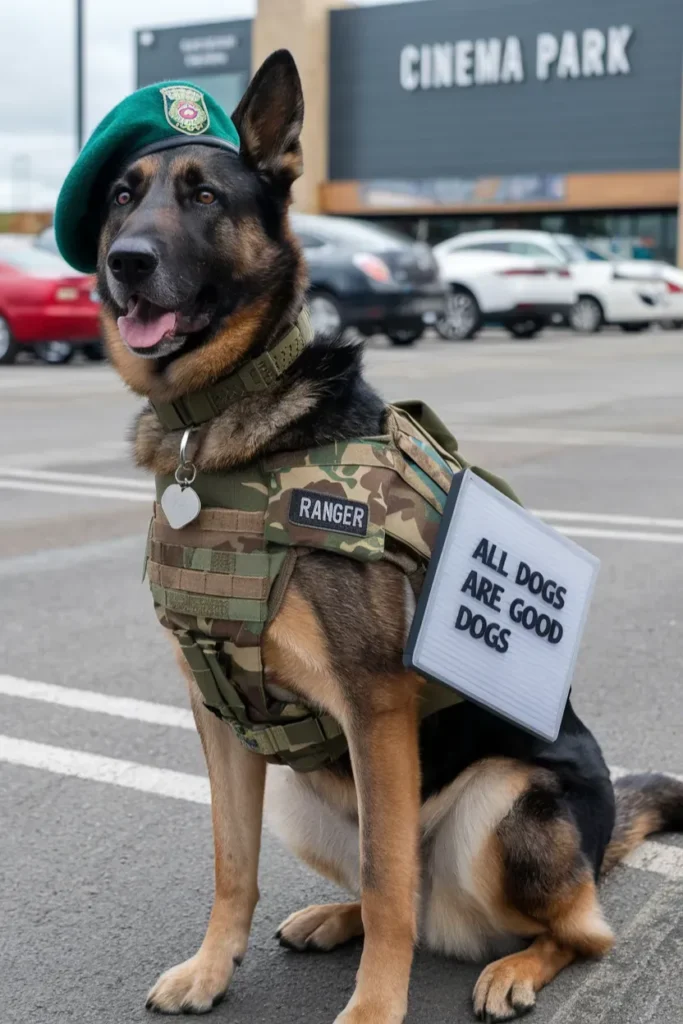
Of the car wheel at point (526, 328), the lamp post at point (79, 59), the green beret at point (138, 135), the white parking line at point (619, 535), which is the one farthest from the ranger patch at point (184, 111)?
the lamp post at point (79, 59)

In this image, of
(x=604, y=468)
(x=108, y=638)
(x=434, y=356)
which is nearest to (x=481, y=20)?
(x=434, y=356)

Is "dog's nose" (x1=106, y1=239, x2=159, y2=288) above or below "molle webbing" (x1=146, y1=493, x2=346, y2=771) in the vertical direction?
above

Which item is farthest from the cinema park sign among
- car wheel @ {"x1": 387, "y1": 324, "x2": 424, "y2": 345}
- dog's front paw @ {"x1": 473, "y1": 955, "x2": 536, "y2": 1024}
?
dog's front paw @ {"x1": 473, "y1": 955, "x2": 536, "y2": 1024}

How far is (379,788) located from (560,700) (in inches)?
20.0

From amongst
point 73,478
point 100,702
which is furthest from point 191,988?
point 73,478

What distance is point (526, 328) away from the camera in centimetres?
2505

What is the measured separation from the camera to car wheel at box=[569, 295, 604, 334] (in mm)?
25453

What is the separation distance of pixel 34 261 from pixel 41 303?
2.76 feet

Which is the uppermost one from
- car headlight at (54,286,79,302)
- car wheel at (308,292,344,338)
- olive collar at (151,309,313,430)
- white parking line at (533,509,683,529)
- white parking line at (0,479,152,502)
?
olive collar at (151,309,313,430)

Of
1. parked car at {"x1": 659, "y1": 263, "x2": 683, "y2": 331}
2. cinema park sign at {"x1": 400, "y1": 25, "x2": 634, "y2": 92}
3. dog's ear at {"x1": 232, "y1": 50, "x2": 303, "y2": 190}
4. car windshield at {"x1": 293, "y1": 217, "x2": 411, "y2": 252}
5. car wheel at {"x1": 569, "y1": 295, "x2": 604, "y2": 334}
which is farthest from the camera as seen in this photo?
cinema park sign at {"x1": 400, "y1": 25, "x2": 634, "y2": 92}

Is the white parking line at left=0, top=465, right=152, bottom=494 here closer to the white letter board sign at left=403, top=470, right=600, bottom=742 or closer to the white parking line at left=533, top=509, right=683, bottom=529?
the white parking line at left=533, top=509, right=683, bottom=529

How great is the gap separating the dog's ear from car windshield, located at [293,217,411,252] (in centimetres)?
1750

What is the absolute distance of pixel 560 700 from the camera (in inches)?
121

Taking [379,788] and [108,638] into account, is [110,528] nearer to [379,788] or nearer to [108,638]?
[108,638]
